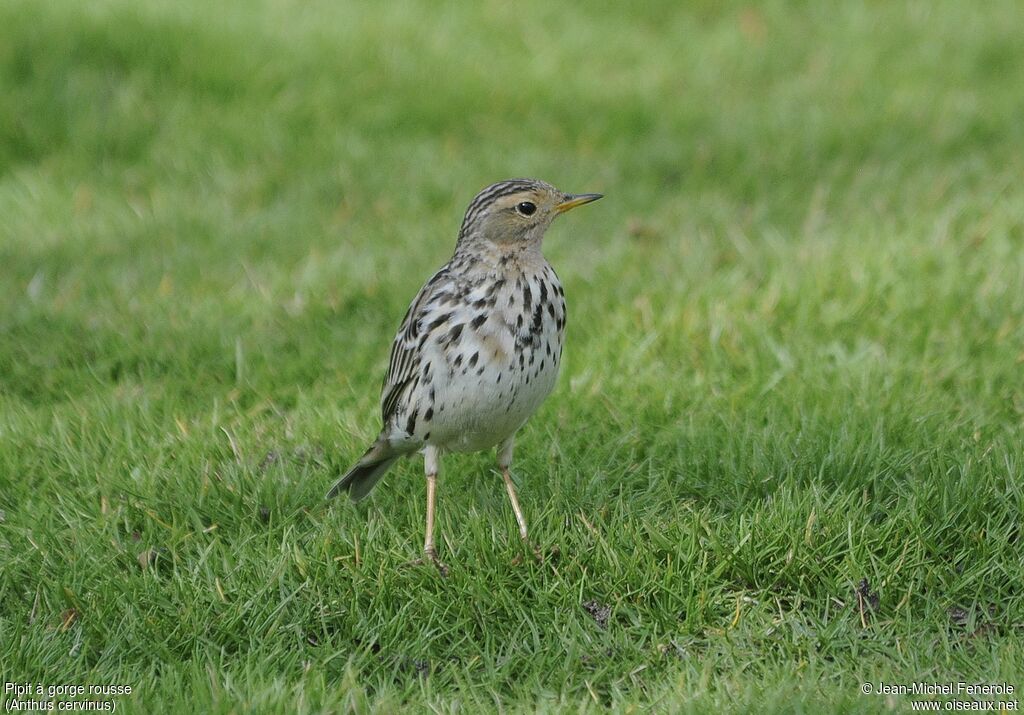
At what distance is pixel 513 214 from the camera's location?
5.12 meters

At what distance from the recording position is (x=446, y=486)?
5391 mm

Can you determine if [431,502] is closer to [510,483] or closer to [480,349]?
[510,483]

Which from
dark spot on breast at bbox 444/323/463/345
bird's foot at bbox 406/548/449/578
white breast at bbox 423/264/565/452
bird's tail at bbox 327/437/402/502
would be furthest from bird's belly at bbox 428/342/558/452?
bird's foot at bbox 406/548/449/578

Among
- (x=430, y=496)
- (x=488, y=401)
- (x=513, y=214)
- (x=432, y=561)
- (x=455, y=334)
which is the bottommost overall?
(x=432, y=561)

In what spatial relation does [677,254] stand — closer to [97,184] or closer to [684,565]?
[684,565]

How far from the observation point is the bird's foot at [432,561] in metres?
4.61

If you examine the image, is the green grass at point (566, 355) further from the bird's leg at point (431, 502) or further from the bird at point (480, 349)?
the bird at point (480, 349)

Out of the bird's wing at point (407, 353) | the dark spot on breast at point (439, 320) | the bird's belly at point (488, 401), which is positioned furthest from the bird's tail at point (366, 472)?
the dark spot on breast at point (439, 320)

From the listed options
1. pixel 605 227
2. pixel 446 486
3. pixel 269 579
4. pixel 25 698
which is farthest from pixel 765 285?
pixel 25 698

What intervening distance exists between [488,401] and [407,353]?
0.46 metres

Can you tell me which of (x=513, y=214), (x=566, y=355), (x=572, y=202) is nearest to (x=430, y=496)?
(x=513, y=214)

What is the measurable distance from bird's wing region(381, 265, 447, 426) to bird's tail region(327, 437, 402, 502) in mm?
108

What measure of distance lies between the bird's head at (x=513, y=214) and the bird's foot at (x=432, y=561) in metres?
1.19

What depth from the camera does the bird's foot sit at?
181 inches
